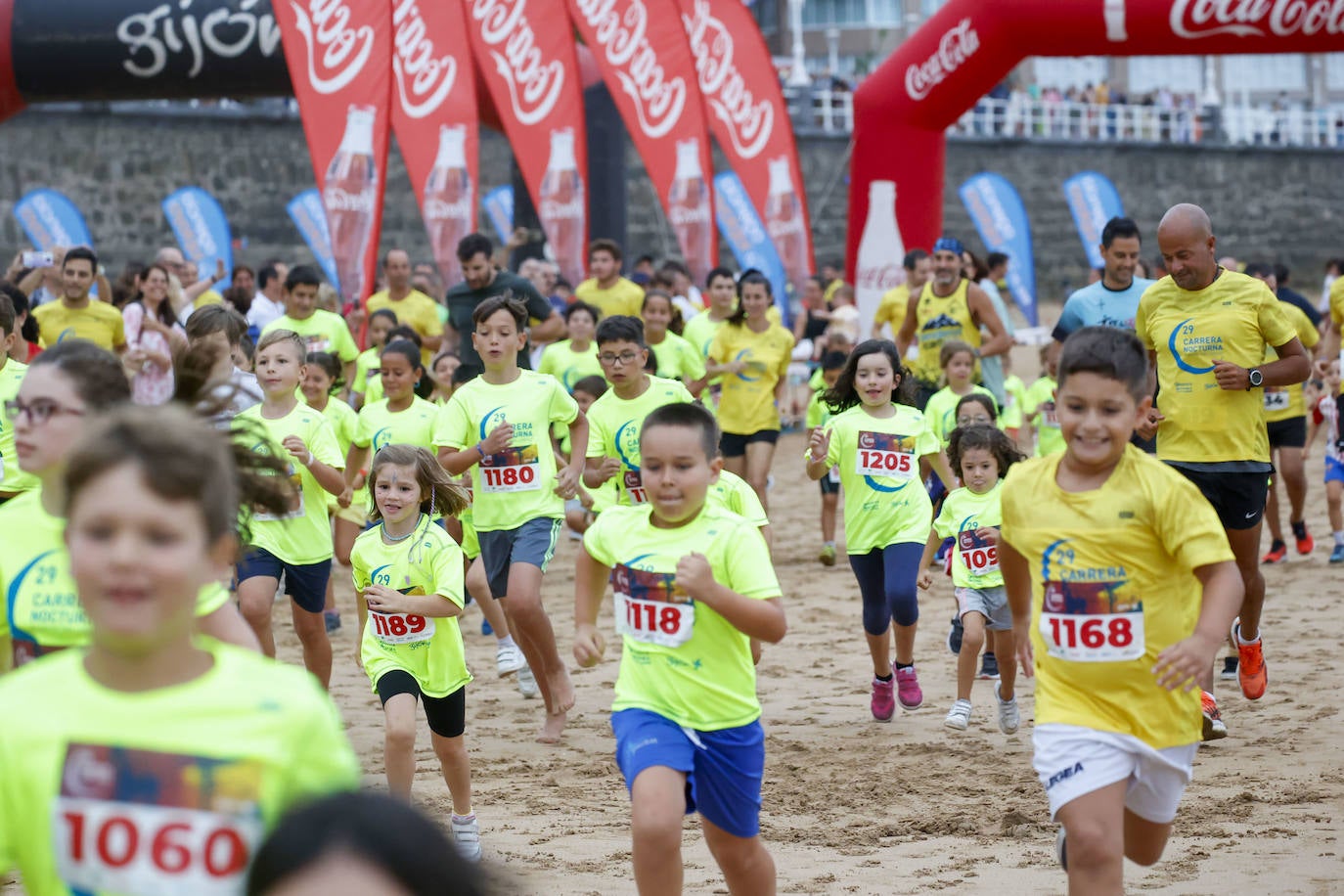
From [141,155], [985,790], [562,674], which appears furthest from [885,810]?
[141,155]

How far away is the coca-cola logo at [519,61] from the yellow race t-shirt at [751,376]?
3.43m

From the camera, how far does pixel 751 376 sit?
1124 cm

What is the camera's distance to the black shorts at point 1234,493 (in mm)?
6594

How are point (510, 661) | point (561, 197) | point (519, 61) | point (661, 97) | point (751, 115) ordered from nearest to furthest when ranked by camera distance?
1. point (510, 661)
2. point (519, 61)
3. point (561, 197)
4. point (661, 97)
5. point (751, 115)

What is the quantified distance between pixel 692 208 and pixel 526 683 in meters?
7.51

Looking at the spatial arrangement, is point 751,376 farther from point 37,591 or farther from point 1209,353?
point 37,591

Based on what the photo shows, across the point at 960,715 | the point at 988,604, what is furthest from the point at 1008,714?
the point at 988,604

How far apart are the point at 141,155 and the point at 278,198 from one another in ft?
7.15

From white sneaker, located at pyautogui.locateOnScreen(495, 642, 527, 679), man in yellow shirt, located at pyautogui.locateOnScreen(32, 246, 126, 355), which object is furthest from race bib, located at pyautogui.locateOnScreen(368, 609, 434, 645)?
man in yellow shirt, located at pyautogui.locateOnScreen(32, 246, 126, 355)

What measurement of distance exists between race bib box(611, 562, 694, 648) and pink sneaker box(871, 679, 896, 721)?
10.9 feet

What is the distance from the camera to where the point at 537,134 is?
45.5ft

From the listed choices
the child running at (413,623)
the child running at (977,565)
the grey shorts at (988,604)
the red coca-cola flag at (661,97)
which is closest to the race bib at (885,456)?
the child running at (977,565)

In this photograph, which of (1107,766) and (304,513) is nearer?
(1107,766)

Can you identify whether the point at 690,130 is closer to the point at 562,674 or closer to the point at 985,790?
the point at 562,674
